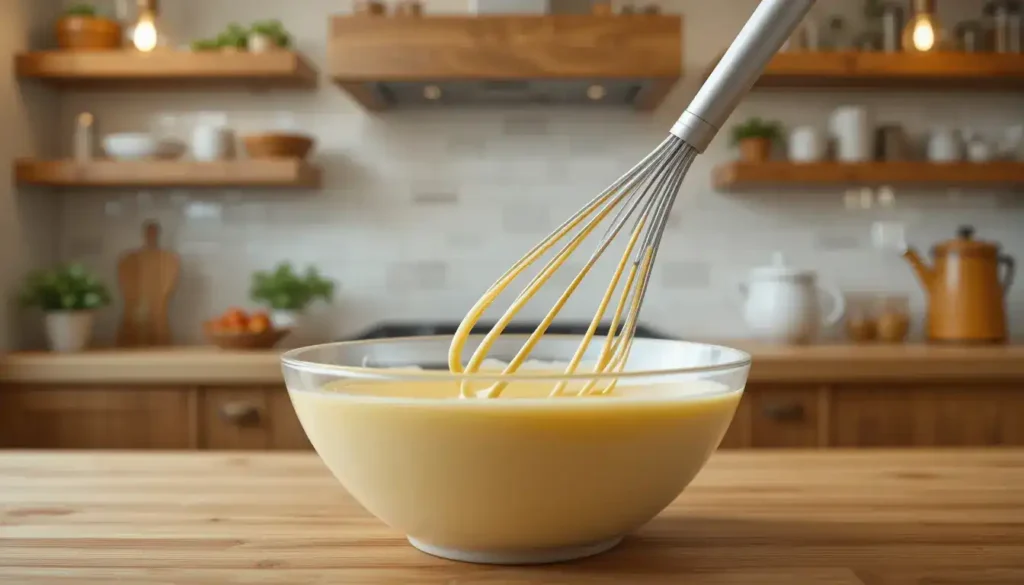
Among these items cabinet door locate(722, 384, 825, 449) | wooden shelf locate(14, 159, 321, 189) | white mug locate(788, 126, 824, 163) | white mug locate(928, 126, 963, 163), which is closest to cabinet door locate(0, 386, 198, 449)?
wooden shelf locate(14, 159, 321, 189)

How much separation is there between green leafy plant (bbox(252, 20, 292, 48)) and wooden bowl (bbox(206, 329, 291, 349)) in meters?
0.78

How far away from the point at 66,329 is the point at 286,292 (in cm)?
55

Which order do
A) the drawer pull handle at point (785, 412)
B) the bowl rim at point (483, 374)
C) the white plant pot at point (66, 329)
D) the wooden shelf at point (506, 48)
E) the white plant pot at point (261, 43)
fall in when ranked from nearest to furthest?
the bowl rim at point (483, 374)
the drawer pull handle at point (785, 412)
the wooden shelf at point (506, 48)
the white plant pot at point (66, 329)
the white plant pot at point (261, 43)

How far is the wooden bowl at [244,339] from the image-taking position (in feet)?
7.52

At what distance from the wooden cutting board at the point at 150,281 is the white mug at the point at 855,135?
190 cm

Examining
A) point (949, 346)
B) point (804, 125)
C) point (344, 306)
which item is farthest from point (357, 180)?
point (949, 346)

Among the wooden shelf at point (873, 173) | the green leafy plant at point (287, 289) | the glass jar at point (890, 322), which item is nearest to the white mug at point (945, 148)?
the wooden shelf at point (873, 173)

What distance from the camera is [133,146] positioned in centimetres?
245

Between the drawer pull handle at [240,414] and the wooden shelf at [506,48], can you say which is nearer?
the drawer pull handle at [240,414]

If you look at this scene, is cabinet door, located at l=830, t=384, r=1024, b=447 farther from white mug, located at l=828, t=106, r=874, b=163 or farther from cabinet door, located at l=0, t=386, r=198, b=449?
cabinet door, located at l=0, t=386, r=198, b=449

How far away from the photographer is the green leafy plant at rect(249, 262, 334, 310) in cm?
246

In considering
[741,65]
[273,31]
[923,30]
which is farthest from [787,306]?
[741,65]

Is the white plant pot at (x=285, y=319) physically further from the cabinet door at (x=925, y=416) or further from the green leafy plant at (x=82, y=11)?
the cabinet door at (x=925, y=416)

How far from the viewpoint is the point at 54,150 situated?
2.68 meters
